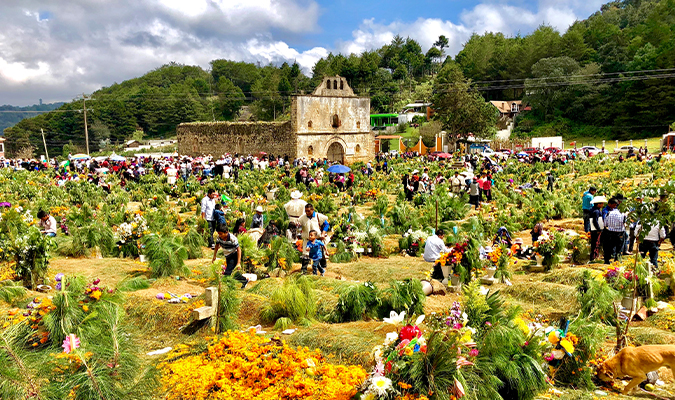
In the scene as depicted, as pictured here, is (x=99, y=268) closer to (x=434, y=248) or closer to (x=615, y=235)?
(x=434, y=248)

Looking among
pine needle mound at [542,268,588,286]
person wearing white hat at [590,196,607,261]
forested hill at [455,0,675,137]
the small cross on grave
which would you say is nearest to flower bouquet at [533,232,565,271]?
pine needle mound at [542,268,588,286]

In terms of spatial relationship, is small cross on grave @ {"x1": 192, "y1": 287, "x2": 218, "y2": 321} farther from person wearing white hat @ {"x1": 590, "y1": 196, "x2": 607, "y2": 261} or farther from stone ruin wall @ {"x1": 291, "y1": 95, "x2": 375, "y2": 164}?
stone ruin wall @ {"x1": 291, "y1": 95, "x2": 375, "y2": 164}

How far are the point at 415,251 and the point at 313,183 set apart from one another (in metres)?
10.7

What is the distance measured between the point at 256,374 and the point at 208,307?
152 centimetres

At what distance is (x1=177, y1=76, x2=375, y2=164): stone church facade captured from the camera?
3888 cm

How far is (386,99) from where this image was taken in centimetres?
7594

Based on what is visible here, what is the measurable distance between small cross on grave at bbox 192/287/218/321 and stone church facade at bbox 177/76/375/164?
32.9m

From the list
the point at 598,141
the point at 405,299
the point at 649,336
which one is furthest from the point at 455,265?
the point at 598,141

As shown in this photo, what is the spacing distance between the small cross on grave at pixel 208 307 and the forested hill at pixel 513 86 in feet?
120

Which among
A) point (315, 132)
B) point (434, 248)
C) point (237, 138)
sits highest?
point (315, 132)

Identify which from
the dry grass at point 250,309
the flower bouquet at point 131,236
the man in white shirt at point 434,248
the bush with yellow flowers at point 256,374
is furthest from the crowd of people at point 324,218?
the bush with yellow flowers at point 256,374

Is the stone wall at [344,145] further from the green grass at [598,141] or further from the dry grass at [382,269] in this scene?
the dry grass at [382,269]

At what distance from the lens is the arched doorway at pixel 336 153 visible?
4100cm

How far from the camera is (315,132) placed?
1548 inches
